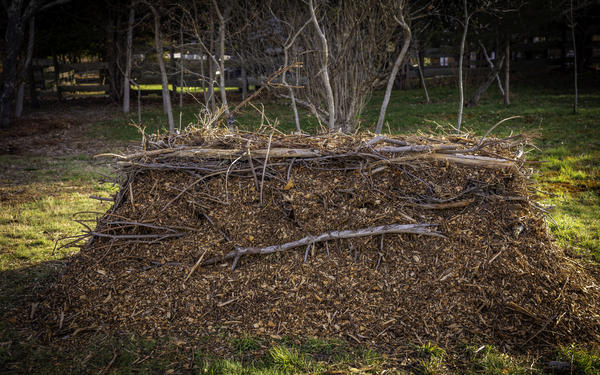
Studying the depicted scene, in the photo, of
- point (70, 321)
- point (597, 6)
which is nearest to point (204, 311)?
point (70, 321)

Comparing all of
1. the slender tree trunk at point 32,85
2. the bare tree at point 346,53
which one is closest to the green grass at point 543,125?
the bare tree at point 346,53

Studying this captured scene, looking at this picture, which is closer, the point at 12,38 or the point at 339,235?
the point at 339,235

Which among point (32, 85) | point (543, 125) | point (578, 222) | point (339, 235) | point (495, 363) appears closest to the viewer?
point (495, 363)

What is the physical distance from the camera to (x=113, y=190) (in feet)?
24.1

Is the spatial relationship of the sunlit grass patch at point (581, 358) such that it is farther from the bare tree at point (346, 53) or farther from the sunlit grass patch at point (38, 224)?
the bare tree at point (346, 53)

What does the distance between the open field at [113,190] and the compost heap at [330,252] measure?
169mm

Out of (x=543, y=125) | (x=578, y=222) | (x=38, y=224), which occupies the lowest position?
(x=578, y=222)

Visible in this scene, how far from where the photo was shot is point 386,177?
12.0 feet

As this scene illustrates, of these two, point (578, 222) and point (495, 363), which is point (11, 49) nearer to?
point (578, 222)

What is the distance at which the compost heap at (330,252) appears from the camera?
3141 mm

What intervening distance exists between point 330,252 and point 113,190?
518 centimetres

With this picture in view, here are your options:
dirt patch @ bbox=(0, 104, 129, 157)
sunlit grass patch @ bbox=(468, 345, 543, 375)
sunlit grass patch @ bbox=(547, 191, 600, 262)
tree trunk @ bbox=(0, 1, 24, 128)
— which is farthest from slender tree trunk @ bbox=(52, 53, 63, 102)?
sunlit grass patch @ bbox=(468, 345, 543, 375)

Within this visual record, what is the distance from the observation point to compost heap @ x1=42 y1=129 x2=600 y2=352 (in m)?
3.14

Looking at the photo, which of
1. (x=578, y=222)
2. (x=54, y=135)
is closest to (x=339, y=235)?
(x=578, y=222)
